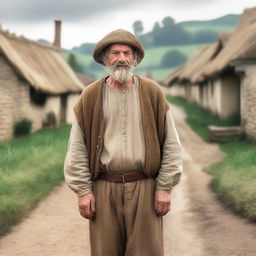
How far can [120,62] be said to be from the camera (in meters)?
3.15

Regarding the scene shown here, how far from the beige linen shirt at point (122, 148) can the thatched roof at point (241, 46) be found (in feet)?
35.5

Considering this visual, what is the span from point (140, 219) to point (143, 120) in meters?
0.57

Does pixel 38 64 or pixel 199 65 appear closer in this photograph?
pixel 38 64

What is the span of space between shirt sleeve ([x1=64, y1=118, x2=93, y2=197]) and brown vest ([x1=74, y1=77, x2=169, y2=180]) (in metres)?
0.03

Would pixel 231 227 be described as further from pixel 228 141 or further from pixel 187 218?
pixel 228 141

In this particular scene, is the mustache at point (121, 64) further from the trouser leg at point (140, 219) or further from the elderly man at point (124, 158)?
the trouser leg at point (140, 219)

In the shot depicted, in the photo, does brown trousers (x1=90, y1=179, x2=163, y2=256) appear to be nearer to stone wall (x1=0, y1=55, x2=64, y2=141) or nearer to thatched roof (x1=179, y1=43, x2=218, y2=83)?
stone wall (x1=0, y1=55, x2=64, y2=141)

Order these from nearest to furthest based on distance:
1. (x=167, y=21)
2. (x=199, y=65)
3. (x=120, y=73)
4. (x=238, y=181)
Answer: (x=120, y=73) → (x=238, y=181) → (x=199, y=65) → (x=167, y=21)

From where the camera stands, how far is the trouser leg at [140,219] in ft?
10.4

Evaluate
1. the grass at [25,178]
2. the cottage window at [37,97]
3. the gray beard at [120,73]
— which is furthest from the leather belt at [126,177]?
the cottage window at [37,97]

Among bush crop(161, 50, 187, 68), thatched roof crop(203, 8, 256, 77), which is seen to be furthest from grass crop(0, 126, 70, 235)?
bush crop(161, 50, 187, 68)

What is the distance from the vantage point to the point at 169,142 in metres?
3.20

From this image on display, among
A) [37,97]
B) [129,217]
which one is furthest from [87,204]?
[37,97]

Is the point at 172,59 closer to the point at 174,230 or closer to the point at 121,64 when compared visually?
the point at 174,230
